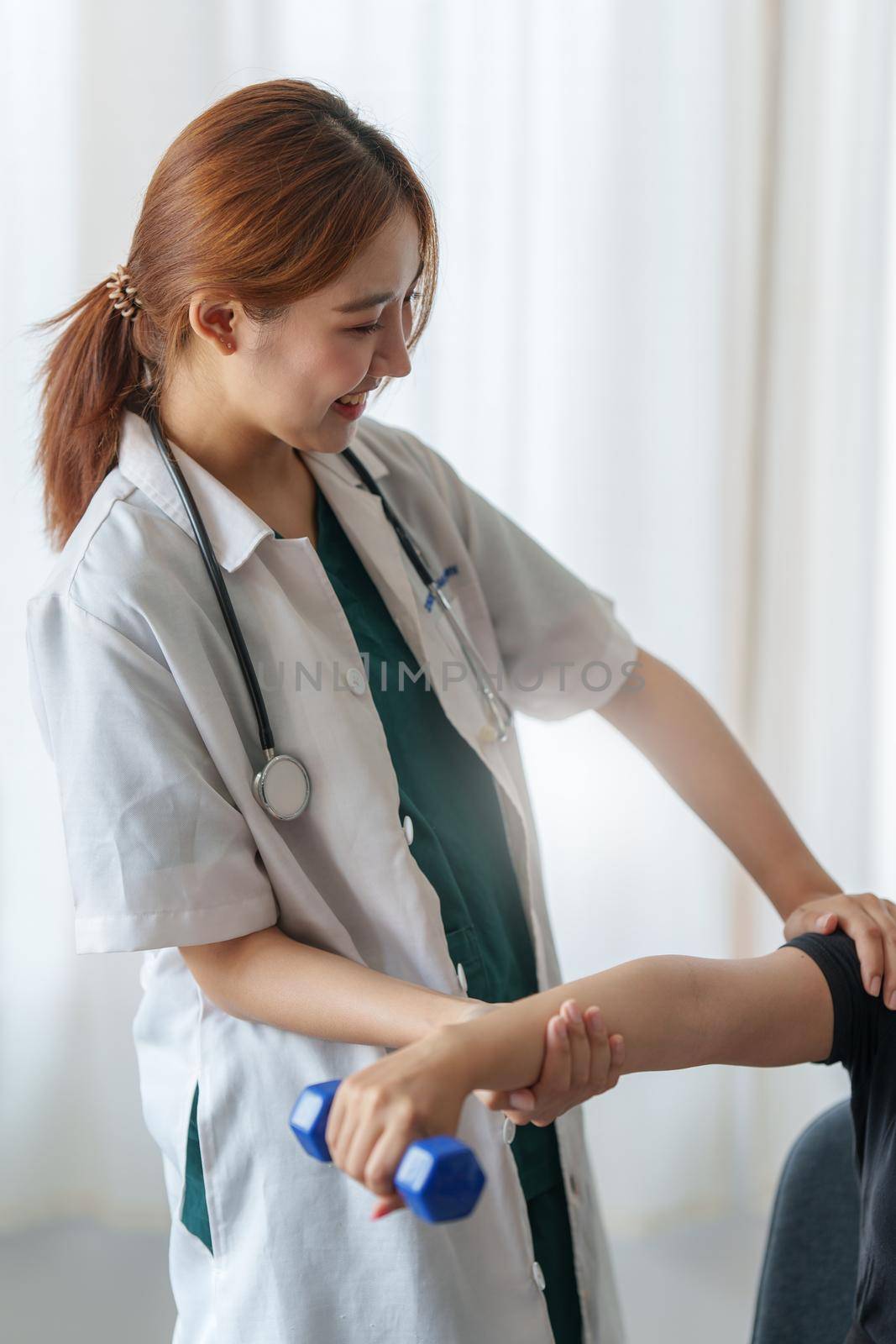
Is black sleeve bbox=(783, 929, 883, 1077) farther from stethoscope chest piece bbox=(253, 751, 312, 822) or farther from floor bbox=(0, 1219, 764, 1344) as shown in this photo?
floor bbox=(0, 1219, 764, 1344)

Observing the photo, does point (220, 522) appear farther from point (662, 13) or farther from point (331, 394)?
point (662, 13)

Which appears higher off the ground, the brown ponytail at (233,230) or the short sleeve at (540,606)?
the brown ponytail at (233,230)

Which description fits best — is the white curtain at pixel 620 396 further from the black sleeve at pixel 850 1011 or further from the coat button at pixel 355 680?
the black sleeve at pixel 850 1011

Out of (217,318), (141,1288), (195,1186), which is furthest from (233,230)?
(141,1288)

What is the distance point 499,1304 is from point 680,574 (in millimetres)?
1267

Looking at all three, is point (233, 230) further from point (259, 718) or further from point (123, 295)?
point (259, 718)

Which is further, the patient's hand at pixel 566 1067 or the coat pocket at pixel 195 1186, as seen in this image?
the coat pocket at pixel 195 1186

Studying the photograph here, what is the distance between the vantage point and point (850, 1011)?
1.06m

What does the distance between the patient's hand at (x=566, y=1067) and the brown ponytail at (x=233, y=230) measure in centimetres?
62

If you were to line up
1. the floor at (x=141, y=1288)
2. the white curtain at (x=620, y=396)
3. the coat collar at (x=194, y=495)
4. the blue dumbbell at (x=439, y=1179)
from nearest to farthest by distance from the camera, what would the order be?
1. the blue dumbbell at (x=439, y=1179)
2. the coat collar at (x=194, y=495)
3. the white curtain at (x=620, y=396)
4. the floor at (x=141, y=1288)

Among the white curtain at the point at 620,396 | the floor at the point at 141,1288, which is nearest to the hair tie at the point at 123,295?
the white curtain at the point at 620,396

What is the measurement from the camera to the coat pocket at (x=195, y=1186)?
43.3 inches

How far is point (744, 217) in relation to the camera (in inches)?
78.1

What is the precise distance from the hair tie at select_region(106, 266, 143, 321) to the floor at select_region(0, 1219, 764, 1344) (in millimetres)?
1546
